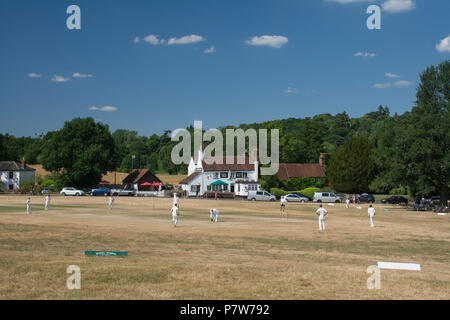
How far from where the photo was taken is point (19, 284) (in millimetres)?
11797

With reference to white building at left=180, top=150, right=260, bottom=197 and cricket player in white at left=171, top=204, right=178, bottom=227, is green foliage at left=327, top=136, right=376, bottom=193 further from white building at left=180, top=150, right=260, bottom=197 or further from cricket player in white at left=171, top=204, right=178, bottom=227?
cricket player in white at left=171, top=204, right=178, bottom=227

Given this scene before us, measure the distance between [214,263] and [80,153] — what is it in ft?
252

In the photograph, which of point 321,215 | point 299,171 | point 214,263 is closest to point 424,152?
point 321,215

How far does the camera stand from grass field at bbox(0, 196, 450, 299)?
1153cm

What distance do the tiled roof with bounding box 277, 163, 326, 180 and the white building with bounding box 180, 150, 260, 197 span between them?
7219 mm

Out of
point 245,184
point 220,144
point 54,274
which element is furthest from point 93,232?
point 220,144

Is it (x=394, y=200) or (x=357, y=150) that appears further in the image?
(x=357, y=150)

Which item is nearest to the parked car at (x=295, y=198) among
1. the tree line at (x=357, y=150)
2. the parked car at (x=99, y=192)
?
the tree line at (x=357, y=150)

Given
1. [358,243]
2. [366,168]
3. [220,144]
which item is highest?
[220,144]

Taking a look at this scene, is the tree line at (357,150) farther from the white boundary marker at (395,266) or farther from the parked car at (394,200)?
the white boundary marker at (395,266)

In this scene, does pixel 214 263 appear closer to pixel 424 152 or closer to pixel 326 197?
pixel 424 152

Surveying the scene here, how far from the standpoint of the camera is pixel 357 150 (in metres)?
83.0

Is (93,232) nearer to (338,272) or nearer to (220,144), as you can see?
(338,272)
